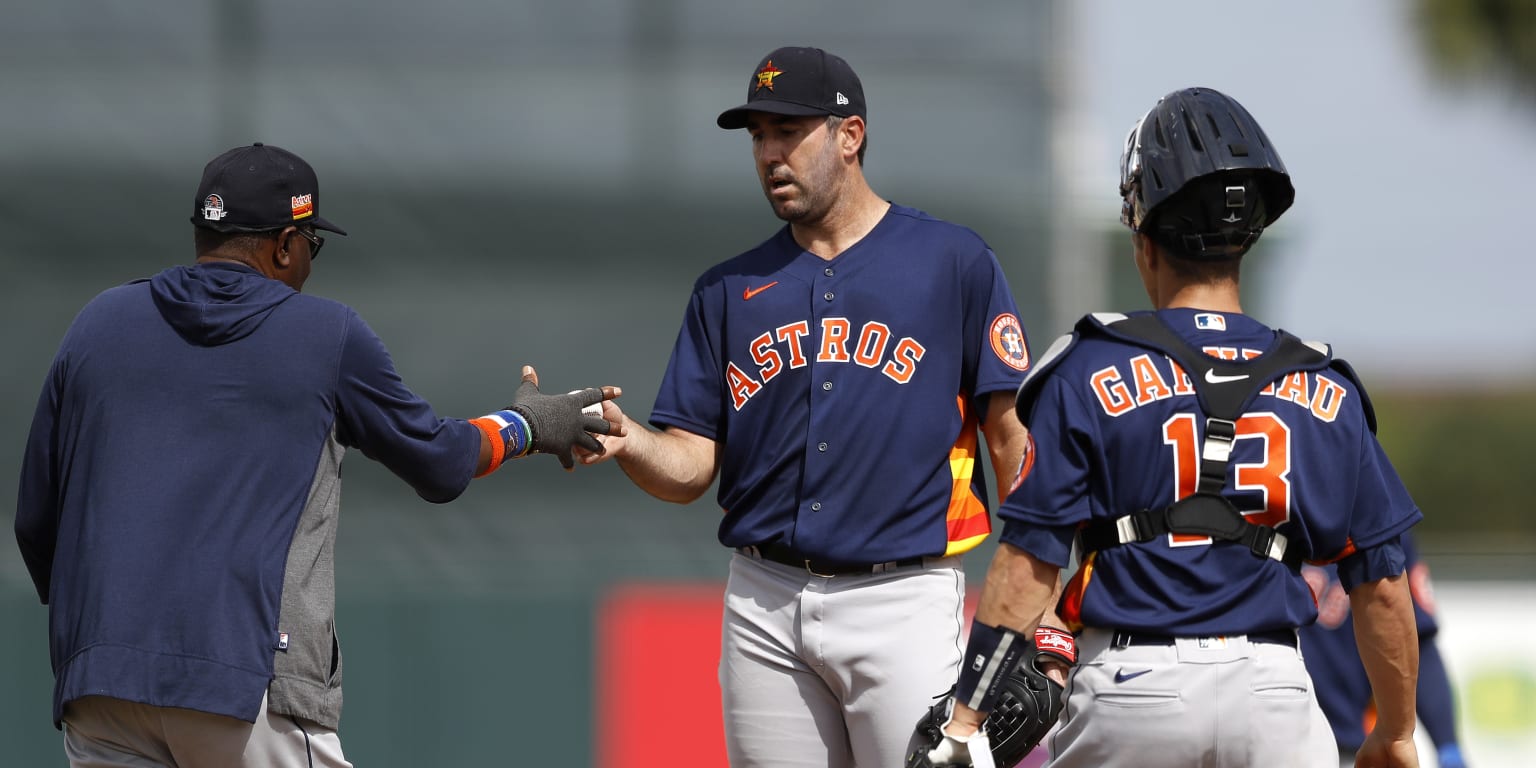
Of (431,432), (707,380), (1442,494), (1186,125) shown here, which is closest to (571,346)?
(707,380)

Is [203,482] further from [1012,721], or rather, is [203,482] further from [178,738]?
[1012,721]

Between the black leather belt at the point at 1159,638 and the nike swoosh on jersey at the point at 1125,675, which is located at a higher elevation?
the black leather belt at the point at 1159,638

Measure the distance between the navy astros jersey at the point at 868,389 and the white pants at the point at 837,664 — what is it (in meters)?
0.10

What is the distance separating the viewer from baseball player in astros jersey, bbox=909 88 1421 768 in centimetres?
320

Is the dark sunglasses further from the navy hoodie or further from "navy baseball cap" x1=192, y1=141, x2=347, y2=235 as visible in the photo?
the navy hoodie

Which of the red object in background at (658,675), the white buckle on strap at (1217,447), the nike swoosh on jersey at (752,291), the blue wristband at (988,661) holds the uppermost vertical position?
the nike swoosh on jersey at (752,291)

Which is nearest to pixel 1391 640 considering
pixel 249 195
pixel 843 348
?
pixel 843 348

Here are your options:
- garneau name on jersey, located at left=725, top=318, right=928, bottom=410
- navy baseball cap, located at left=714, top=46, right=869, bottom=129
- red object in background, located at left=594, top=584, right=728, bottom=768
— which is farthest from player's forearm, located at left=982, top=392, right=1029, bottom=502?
red object in background, located at left=594, top=584, right=728, bottom=768

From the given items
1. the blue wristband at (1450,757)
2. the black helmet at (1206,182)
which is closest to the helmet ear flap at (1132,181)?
the black helmet at (1206,182)

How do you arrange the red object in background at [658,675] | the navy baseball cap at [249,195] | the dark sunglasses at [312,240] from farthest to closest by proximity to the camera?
the red object in background at [658,675] < the dark sunglasses at [312,240] < the navy baseball cap at [249,195]

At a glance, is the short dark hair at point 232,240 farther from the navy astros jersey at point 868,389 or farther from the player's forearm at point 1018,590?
the player's forearm at point 1018,590

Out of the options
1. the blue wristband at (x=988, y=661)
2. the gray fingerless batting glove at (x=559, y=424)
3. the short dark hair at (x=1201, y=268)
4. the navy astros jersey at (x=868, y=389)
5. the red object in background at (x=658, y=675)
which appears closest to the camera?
the blue wristband at (x=988, y=661)

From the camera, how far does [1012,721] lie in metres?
3.35

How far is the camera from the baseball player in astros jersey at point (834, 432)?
4.25m
